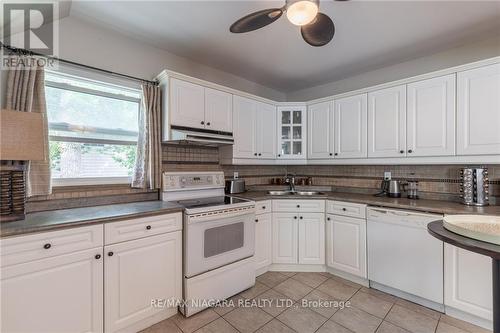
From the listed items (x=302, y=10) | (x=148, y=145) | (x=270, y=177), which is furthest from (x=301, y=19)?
(x=270, y=177)

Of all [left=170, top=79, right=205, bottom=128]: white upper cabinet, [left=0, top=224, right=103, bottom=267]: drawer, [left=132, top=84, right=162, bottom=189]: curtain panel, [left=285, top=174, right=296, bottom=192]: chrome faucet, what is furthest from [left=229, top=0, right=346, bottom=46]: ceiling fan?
[left=285, top=174, right=296, bottom=192]: chrome faucet

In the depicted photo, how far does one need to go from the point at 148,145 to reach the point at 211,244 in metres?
1.16

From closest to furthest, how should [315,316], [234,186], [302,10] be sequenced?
[302,10] < [315,316] < [234,186]

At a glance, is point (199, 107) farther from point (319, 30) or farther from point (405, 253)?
point (405, 253)

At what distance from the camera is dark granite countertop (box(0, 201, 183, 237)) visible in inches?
52.3

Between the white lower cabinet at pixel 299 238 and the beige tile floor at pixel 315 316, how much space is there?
37 centimetres

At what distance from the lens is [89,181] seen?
2.10 metres

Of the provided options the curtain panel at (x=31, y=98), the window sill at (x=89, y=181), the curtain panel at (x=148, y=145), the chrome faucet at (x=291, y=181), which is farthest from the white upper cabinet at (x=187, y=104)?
the chrome faucet at (x=291, y=181)

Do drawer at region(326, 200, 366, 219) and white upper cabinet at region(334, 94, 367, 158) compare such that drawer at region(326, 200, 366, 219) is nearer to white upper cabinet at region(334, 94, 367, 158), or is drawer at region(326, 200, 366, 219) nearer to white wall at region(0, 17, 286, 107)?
white upper cabinet at region(334, 94, 367, 158)

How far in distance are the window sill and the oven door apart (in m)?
0.85

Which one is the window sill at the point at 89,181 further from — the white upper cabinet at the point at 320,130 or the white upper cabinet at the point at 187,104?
the white upper cabinet at the point at 320,130

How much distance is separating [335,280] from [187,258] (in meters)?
1.70

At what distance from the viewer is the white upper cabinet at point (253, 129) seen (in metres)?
2.85

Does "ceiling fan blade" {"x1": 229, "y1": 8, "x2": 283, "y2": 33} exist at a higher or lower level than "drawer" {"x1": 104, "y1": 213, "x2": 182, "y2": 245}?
higher
